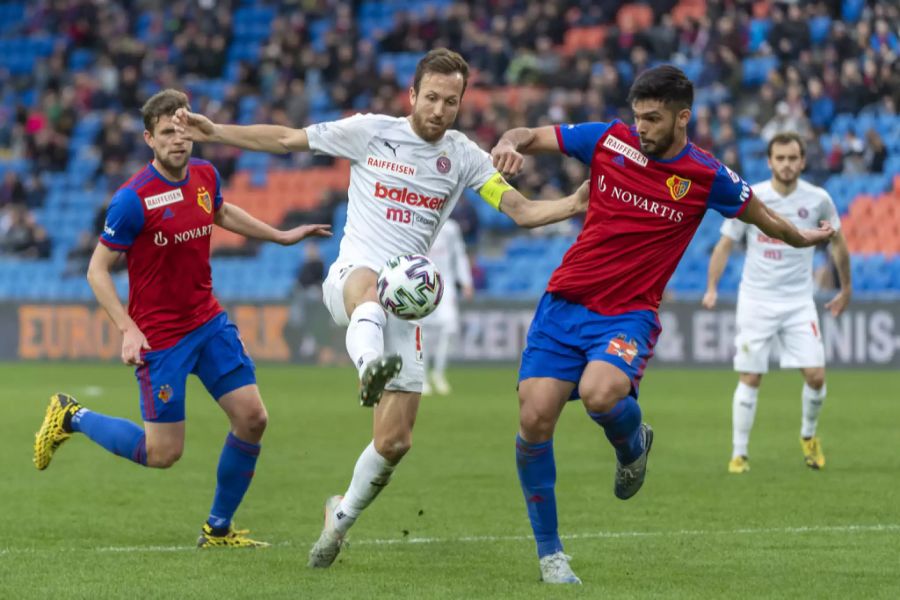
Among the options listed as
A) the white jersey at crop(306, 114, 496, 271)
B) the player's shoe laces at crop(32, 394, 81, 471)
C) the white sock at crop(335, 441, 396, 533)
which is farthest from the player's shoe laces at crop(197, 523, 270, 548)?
the white jersey at crop(306, 114, 496, 271)

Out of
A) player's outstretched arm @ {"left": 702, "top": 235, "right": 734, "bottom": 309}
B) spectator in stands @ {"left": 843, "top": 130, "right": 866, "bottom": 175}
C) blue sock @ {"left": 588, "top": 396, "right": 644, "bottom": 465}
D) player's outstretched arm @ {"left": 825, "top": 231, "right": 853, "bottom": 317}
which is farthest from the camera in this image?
spectator in stands @ {"left": 843, "top": 130, "right": 866, "bottom": 175}

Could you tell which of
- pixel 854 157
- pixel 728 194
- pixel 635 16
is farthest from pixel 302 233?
pixel 635 16

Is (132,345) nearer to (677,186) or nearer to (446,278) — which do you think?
(677,186)

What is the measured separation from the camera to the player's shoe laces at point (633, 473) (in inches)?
302

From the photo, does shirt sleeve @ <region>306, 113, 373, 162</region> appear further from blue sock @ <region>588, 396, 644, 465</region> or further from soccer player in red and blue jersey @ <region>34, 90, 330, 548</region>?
blue sock @ <region>588, 396, 644, 465</region>

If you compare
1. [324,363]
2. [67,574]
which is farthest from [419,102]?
[324,363]

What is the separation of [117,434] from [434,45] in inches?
879

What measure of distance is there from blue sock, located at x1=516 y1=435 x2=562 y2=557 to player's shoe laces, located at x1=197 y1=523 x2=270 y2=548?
1.78 m

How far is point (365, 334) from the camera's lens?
7258mm

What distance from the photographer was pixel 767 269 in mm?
12180

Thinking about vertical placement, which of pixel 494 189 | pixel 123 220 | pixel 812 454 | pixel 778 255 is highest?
pixel 494 189

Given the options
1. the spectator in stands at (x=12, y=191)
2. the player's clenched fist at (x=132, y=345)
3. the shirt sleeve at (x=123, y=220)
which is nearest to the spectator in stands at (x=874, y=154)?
the spectator in stands at (x=12, y=191)

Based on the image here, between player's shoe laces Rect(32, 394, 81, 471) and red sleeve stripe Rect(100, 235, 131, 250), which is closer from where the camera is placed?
red sleeve stripe Rect(100, 235, 131, 250)

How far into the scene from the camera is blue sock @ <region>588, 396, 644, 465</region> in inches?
284
